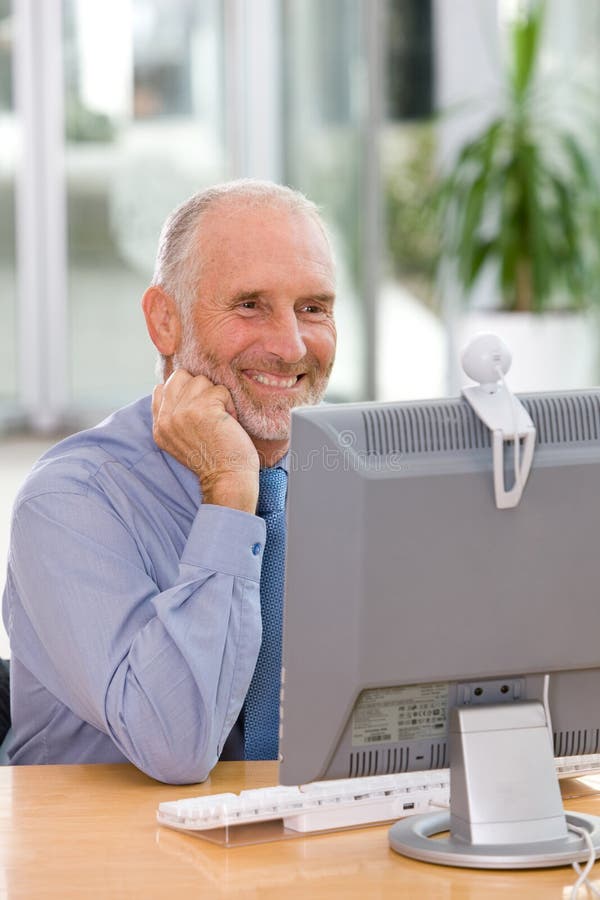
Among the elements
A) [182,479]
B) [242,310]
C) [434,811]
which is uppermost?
[242,310]

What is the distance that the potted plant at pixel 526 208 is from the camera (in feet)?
19.6

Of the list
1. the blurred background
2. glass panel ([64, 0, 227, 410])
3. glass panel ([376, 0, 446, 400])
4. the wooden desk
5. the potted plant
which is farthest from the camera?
glass panel ([64, 0, 227, 410])

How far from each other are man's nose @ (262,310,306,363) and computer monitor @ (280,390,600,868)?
57 centimetres

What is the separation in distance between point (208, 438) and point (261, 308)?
21cm

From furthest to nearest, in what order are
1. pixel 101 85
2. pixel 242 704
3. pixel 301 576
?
pixel 101 85 < pixel 242 704 < pixel 301 576

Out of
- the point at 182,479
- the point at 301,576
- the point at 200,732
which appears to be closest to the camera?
the point at 301,576

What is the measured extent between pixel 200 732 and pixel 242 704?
5.7 inches

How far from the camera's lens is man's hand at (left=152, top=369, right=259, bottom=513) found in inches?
68.2

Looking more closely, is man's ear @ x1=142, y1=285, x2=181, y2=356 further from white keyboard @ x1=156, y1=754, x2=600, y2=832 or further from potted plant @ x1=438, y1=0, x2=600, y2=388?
potted plant @ x1=438, y1=0, x2=600, y2=388

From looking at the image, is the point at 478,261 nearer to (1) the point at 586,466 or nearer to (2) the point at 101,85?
(2) the point at 101,85

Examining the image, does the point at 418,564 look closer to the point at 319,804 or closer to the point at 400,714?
the point at 400,714

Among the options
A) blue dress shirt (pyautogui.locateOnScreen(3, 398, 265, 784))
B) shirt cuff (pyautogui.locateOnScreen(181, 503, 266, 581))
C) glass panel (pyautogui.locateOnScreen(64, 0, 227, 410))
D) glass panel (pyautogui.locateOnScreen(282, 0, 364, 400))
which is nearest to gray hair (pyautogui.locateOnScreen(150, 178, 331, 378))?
blue dress shirt (pyautogui.locateOnScreen(3, 398, 265, 784))

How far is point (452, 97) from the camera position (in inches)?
283

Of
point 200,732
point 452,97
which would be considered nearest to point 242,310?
point 200,732
